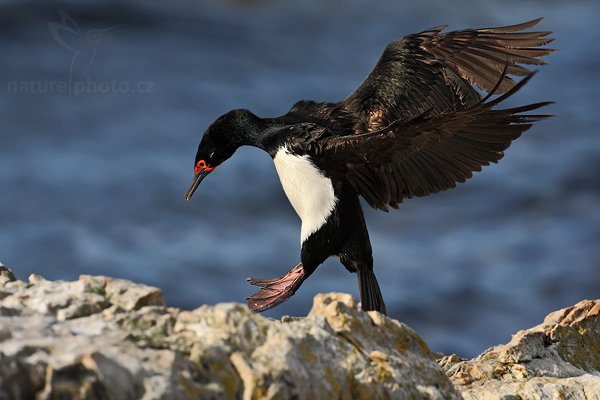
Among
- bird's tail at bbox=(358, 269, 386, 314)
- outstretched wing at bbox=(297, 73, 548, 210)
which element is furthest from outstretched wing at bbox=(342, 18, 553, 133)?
bird's tail at bbox=(358, 269, 386, 314)

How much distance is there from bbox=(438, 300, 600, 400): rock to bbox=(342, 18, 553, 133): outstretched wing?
98.0 inches

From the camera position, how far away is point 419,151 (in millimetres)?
6066

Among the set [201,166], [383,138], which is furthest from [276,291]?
[383,138]

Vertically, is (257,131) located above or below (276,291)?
above

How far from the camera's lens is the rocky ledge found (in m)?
2.68

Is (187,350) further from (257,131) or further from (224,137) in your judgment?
(224,137)

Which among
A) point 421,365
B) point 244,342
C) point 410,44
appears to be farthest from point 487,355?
point 410,44

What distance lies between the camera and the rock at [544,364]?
165 inches

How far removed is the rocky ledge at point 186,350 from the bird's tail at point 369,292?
2889 millimetres

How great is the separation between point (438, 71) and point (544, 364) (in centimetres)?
319

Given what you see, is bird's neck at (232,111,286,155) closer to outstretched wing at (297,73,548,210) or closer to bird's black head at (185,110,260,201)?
bird's black head at (185,110,260,201)

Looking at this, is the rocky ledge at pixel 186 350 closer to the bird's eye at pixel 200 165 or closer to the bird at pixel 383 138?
the bird at pixel 383 138

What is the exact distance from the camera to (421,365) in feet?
11.5

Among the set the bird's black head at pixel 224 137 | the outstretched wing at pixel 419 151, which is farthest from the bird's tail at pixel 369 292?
the bird's black head at pixel 224 137
